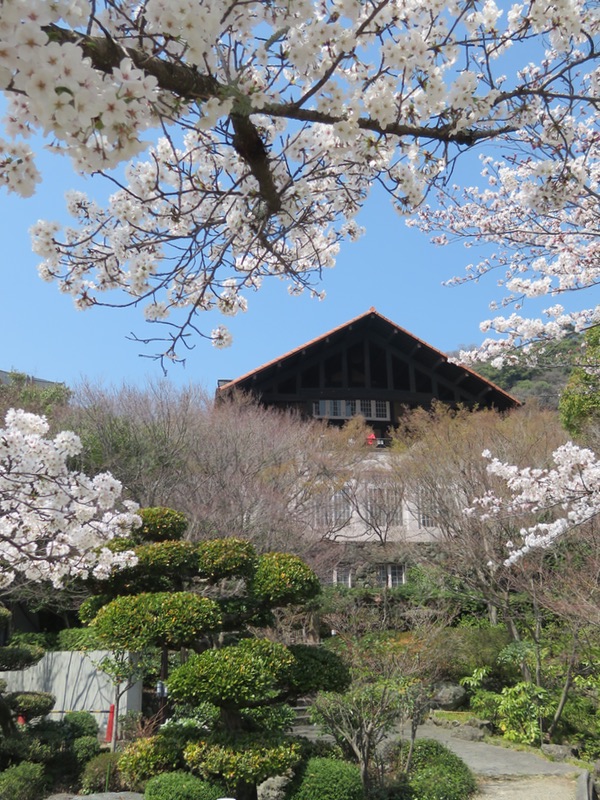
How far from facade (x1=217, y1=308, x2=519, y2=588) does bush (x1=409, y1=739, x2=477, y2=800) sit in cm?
937

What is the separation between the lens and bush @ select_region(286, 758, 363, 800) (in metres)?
6.43

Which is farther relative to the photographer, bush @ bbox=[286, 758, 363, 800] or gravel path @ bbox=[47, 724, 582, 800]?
gravel path @ bbox=[47, 724, 582, 800]

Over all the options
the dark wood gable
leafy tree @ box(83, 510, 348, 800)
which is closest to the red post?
leafy tree @ box(83, 510, 348, 800)

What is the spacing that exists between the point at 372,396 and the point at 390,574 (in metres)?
6.01

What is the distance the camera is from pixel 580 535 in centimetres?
1205

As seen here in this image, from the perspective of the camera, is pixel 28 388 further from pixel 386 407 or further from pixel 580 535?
pixel 580 535

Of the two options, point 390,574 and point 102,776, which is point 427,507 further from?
point 102,776

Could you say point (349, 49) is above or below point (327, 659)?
above

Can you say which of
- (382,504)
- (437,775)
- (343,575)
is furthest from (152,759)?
(343,575)

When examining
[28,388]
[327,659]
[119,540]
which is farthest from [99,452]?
[327,659]

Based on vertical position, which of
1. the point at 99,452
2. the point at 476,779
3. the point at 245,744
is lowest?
the point at 476,779

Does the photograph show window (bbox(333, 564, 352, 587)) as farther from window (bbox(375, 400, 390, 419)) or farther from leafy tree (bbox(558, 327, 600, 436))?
leafy tree (bbox(558, 327, 600, 436))

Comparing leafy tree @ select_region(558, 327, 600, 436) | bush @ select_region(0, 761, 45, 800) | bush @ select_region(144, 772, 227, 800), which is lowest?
bush @ select_region(0, 761, 45, 800)

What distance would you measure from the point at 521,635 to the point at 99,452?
394 inches
